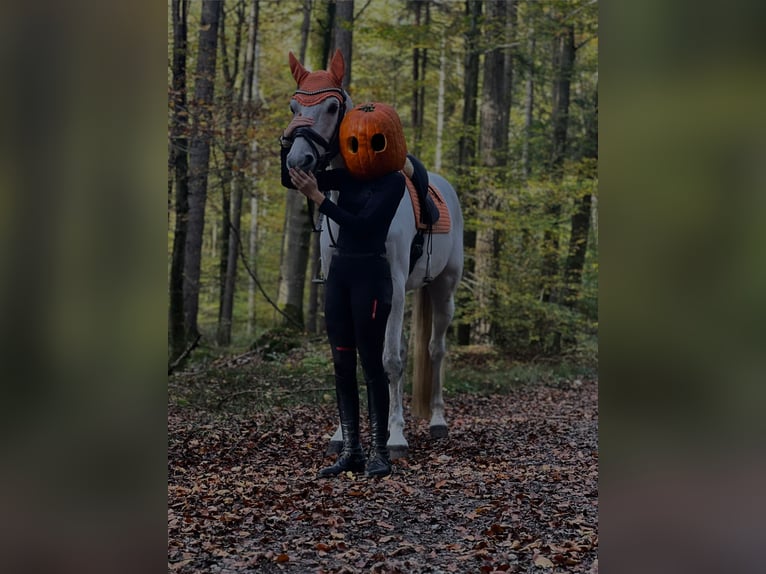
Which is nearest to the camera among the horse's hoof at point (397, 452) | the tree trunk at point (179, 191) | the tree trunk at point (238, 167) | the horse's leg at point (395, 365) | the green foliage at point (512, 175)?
the horse's leg at point (395, 365)

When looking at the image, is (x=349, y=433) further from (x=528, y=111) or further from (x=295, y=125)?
(x=528, y=111)

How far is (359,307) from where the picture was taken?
5.02m

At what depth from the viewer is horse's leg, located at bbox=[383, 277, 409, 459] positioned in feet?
18.2

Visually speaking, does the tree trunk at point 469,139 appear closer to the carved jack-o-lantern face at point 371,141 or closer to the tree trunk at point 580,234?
the tree trunk at point 580,234

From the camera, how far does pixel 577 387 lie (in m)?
12.0

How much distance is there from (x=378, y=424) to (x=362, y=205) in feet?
5.26

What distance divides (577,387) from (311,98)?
27.9ft

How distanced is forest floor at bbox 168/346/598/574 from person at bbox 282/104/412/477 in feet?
1.93

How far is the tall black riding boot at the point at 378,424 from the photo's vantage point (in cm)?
529

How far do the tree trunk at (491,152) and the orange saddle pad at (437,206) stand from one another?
20.9 ft

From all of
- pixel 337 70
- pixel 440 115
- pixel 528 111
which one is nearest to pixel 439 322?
pixel 337 70

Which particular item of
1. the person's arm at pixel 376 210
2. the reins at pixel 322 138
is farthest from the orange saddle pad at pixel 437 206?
the reins at pixel 322 138
